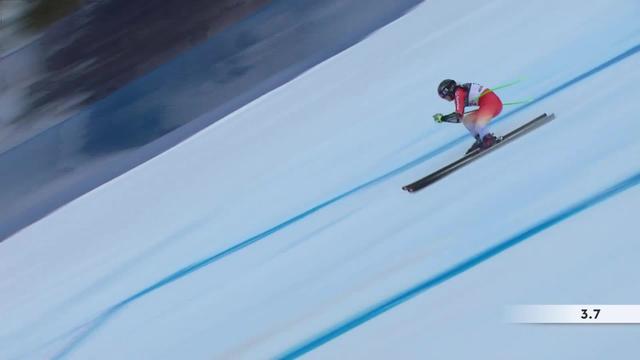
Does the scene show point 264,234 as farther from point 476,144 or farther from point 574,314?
point 574,314

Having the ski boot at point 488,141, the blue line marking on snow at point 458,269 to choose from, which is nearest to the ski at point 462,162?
the ski boot at point 488,141

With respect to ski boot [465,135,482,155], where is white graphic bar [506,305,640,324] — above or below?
below

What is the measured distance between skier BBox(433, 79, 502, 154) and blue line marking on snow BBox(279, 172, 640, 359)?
379 mm

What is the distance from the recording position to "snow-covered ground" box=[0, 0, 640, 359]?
7.45ft

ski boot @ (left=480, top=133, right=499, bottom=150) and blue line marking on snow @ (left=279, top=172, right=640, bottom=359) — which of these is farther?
ski boot @ (left=480, top=133, right=499, bottom=150)

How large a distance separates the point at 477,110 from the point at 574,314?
79 cm

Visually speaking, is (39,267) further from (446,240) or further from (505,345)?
(505,345)

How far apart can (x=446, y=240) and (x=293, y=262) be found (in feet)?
1.63

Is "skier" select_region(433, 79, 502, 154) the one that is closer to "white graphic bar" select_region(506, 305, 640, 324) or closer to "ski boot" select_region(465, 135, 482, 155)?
"ski boot" select_region(465, 135, 482, 155)

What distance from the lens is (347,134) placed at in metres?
3.02

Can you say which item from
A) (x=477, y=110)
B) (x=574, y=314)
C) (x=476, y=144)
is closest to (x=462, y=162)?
(x=476, y=144)

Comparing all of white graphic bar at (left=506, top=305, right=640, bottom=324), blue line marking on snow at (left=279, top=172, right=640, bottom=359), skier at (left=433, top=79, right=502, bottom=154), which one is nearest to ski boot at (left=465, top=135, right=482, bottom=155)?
skier at (left=433, top=79, right=502, bottom=154)

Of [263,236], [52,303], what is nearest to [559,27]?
[263,236]

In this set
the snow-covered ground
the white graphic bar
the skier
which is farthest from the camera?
the skier
